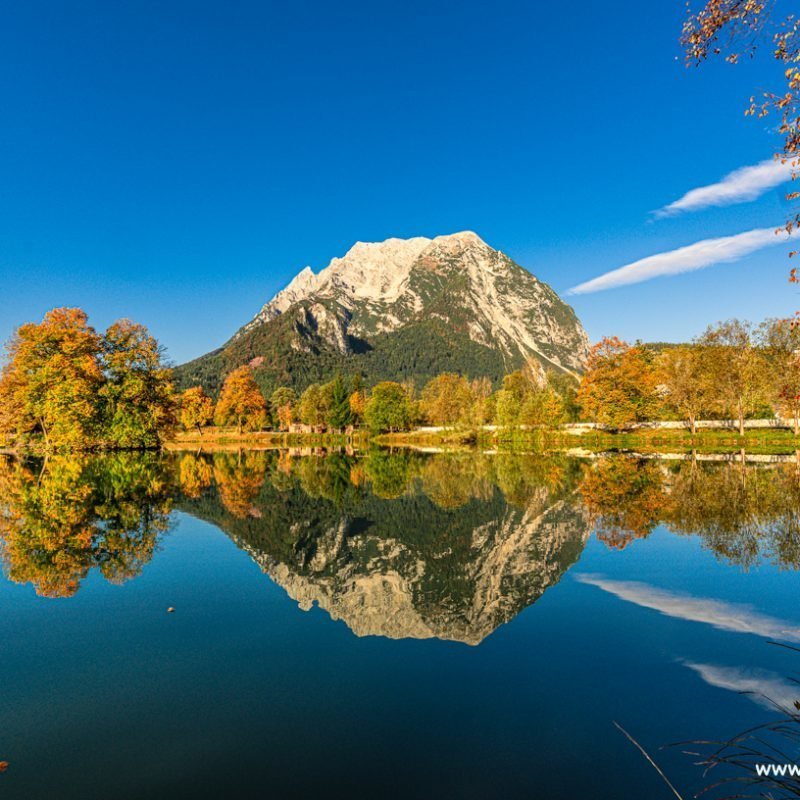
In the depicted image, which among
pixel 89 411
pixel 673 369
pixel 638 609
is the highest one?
pixel 673 369

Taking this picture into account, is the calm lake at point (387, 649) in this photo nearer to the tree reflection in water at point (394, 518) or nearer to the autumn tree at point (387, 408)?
the tree reflection in water at point (394, 518)

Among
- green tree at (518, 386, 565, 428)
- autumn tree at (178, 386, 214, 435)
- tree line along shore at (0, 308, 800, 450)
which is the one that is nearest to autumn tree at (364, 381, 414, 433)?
tree line along shore at (0, 308, 800, 450)

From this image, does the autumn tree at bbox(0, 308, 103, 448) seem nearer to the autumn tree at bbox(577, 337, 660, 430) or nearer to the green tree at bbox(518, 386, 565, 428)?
the green tree at bbox(518, 386, 565, 428)

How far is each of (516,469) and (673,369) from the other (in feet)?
152

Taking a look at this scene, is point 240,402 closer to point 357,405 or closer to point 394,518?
point 357,405

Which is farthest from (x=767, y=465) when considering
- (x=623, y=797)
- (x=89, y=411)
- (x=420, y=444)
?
(x=89, y=411)

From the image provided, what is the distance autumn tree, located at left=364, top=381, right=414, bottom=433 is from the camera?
116625 millimetres

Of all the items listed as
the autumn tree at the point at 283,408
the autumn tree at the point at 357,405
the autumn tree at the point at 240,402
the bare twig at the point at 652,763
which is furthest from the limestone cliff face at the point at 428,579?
the autumn tree at the point at 283,408

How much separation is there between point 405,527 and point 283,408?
12857 centimetres

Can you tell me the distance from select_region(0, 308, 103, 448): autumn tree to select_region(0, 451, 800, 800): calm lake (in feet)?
111

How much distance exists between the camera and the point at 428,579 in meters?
15.6

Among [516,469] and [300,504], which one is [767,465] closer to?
[516,469]

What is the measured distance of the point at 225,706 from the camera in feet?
27.8

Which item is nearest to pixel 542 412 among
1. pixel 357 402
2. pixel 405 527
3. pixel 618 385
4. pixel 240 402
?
pixel 618 385
